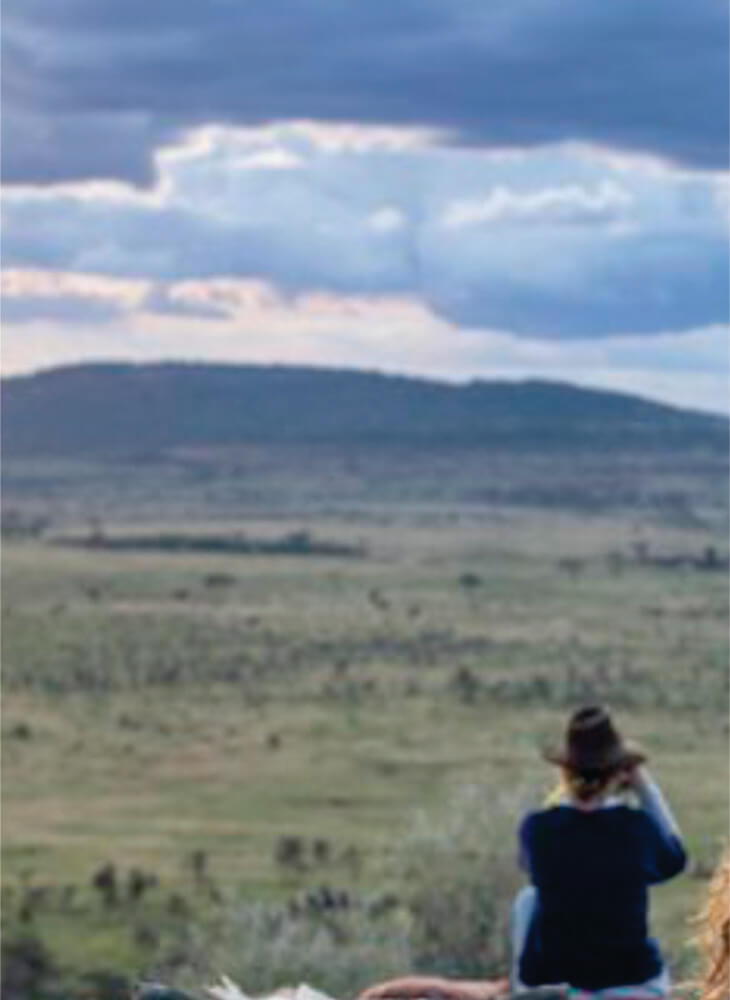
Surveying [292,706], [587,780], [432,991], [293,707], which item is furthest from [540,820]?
[292,706]

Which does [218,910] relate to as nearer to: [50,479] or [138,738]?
[138,738]

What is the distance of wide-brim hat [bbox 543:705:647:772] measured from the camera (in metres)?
8.75

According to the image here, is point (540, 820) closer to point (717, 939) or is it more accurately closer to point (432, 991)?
point (432, 991)

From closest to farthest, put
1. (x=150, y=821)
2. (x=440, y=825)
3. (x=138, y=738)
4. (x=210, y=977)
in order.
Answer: (x=210, y=977), (x=440, y=825), (x=150, y=821), (x=138, y=738)

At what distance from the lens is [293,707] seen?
6525cm

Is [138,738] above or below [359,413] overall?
below

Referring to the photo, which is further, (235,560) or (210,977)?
(235,560)

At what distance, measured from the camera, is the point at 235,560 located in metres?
108

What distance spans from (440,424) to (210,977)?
12384 centimetres

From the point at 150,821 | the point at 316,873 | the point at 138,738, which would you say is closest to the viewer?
the point at 316,873

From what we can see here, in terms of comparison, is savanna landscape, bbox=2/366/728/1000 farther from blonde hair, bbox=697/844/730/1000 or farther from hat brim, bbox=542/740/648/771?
blonde hair, bbox=697/844/730/1000

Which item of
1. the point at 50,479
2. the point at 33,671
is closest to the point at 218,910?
the point at 33,671

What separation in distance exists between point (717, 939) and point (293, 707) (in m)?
57.4

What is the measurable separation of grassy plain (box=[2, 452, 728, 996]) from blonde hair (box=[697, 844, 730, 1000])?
18163 millimetres
